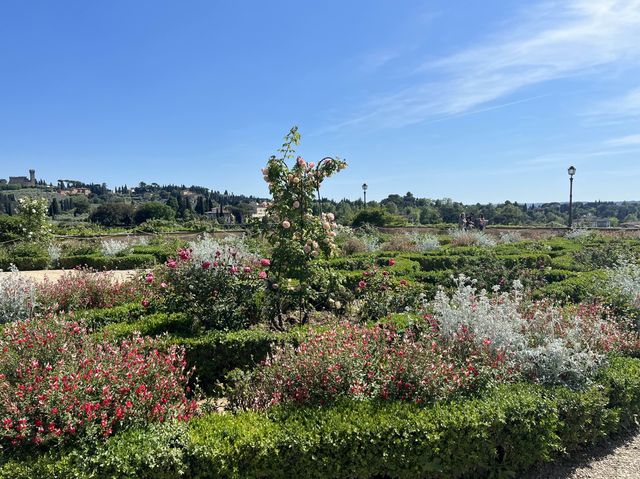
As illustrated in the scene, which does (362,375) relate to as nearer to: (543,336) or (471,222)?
(543,336)

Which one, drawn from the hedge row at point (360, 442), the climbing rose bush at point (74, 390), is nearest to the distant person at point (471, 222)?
the hedge row at point (360, 442)

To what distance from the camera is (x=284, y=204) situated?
5586mm

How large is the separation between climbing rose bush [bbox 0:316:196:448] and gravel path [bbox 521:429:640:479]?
2821mm

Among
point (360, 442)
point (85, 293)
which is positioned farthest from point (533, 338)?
point (85, 293)

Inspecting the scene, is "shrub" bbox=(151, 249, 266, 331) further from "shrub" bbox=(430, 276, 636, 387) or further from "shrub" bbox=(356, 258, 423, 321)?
"shrub" bbox=(430, 276, 636, 387)

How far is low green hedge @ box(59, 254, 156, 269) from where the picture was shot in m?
12.8

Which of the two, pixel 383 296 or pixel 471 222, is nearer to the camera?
pixel 383 296

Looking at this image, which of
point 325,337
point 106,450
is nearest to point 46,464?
point 106,450

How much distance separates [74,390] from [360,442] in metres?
1.93

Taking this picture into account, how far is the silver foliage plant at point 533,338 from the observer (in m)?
3.78

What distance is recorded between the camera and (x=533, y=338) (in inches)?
173

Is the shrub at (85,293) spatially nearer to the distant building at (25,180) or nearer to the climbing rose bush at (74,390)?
the climbing rose bush at (74,390)

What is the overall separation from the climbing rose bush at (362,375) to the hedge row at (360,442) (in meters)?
0.14

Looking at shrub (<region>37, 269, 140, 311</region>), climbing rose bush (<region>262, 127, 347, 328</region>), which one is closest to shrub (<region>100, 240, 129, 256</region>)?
shrub (<region>37, 269, 140, 311</region>)
